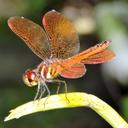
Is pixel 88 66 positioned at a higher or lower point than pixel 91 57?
lower

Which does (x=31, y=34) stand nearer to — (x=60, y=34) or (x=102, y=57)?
(x=60, y=34)

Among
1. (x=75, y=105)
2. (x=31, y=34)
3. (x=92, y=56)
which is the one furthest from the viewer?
(x=31, y=34)

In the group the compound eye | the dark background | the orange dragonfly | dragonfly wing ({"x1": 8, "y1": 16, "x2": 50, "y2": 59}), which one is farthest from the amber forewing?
the dark background

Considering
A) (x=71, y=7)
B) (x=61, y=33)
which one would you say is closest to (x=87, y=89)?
(x=71, y=7)

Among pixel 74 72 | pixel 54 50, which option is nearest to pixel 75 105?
pixel 74 72

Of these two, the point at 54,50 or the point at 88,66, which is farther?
the point at 88,66

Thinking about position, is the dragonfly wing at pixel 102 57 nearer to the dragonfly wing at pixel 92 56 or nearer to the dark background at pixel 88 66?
the dragonfly wing at pixel 92 56

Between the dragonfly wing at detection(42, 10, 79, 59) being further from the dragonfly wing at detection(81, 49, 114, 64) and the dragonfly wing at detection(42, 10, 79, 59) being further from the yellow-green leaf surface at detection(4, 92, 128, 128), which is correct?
the yellow-green leaf surface at detection(4, 92, 128, 128)

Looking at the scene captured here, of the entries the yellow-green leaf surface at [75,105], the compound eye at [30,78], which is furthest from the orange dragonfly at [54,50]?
the yellow-green leaf surface at [75,105]
